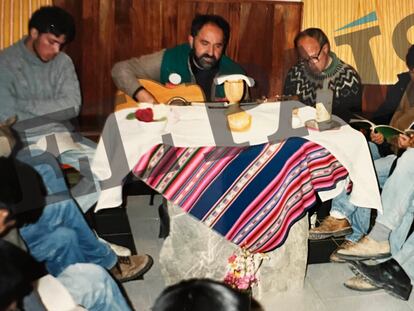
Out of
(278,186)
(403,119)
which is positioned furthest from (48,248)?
(403,119)

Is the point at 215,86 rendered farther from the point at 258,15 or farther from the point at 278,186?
the point at 278,186

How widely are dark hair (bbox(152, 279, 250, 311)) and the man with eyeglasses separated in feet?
7.58

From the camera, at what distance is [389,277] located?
2945 mm

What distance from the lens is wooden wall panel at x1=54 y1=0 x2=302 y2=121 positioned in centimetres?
409

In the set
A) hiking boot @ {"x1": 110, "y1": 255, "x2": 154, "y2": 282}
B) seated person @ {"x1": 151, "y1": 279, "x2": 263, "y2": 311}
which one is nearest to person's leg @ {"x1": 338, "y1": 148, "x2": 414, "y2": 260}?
hiking boot @ {"x1": 110, "y1": 255, "x2": 154, "y2": 282}

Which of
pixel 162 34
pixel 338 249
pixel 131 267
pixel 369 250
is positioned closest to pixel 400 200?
pixel 369 250

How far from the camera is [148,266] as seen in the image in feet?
9.97

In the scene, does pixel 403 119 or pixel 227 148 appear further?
pixel 403 119

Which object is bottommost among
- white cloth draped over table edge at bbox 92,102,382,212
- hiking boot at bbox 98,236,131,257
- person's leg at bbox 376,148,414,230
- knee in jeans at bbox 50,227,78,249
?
hiking boot at bbox 98,236,131,257

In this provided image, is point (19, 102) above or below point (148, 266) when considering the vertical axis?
above

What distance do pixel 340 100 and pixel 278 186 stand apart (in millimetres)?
1213

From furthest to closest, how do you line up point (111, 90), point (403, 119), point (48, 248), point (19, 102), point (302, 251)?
point (111, 90) → point (403, 119) → point (19, 102) → point (302, 251) → point (48, 248)

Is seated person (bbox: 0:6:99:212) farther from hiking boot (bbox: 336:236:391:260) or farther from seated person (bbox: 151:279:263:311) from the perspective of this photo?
seated person (bbox: 151:279:263:311)

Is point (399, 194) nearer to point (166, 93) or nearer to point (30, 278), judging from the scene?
point (166, 93)
